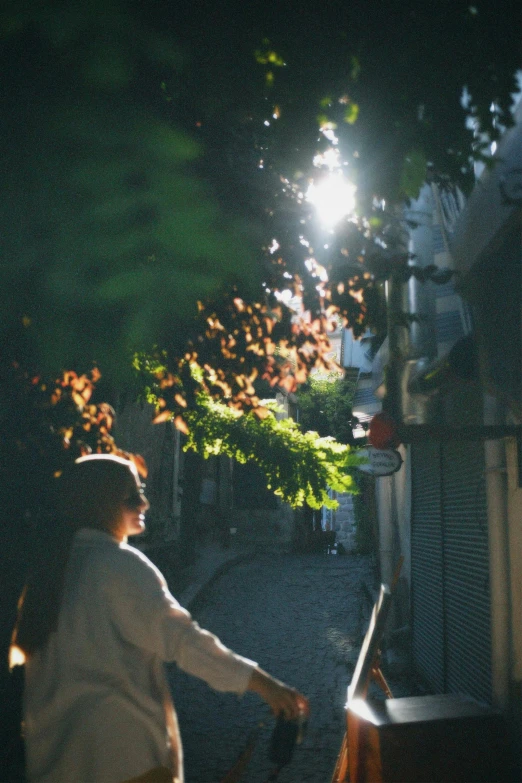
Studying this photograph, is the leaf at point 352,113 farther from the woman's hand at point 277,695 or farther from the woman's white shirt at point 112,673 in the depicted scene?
the woman's hand at point 277,695

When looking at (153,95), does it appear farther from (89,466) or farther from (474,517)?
(474,517)

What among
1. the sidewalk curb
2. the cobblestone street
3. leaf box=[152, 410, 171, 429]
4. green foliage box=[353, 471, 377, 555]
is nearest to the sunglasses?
leaf box=[152, 410, 171, 429]

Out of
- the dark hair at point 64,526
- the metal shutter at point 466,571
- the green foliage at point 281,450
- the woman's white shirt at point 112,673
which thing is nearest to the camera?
the woman's white shirt at point 112,673

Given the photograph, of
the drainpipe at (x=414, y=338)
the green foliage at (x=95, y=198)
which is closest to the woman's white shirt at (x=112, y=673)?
the green foliage at (x=95, y=198)

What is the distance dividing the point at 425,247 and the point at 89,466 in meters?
6.19

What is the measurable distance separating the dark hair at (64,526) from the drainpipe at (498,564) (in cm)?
351

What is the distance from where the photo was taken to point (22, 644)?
2479 millimetres

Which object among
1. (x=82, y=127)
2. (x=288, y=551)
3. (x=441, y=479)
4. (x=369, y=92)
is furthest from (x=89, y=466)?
(x=288, y=551)

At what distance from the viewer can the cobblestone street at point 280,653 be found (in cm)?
649

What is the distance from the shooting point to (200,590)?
1447 cm

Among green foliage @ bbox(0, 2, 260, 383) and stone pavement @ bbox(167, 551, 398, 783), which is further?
stone pavement @ bbox(167, 551, 398, 783)

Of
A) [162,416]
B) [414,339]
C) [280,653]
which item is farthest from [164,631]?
[280,653]

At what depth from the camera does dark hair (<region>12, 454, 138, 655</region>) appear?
245cm

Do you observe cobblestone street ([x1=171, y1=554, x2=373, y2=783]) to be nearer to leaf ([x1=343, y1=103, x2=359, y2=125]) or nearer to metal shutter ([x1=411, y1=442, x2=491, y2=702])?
metal shutter ([x1=411, y1=442, x2=491, y2=702])
